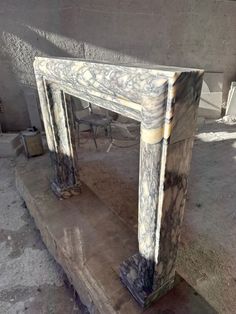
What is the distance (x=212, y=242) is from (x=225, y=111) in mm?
4533

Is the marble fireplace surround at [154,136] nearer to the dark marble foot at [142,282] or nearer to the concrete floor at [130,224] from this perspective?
the dark marble foot at [142,282]

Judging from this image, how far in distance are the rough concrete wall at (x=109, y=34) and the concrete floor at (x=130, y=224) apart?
1.76 meters

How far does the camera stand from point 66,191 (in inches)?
104

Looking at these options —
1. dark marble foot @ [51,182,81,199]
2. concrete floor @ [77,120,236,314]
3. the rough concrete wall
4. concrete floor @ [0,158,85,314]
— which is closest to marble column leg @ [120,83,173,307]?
concrete floor @ [77,120,236,314]

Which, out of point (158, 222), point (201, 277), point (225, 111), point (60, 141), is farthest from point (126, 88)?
point (225, 111)

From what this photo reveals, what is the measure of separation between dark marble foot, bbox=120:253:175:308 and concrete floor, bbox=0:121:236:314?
50cm

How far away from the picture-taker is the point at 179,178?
1300mm

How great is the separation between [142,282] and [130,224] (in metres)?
0.95

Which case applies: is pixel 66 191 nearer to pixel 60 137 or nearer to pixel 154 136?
pixel 60 137

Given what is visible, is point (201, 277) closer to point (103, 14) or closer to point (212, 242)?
point (212, 242)

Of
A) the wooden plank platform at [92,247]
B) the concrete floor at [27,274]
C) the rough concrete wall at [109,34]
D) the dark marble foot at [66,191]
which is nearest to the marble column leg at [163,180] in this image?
the wooden plank platform at [92,247]

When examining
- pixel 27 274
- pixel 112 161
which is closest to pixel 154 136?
pixel 27 274

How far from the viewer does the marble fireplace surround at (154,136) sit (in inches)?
42.7

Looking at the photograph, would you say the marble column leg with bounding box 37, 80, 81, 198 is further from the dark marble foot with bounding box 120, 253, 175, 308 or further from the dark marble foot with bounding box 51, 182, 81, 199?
the dark marble foot with bounding box 120, 253, 175, 308
